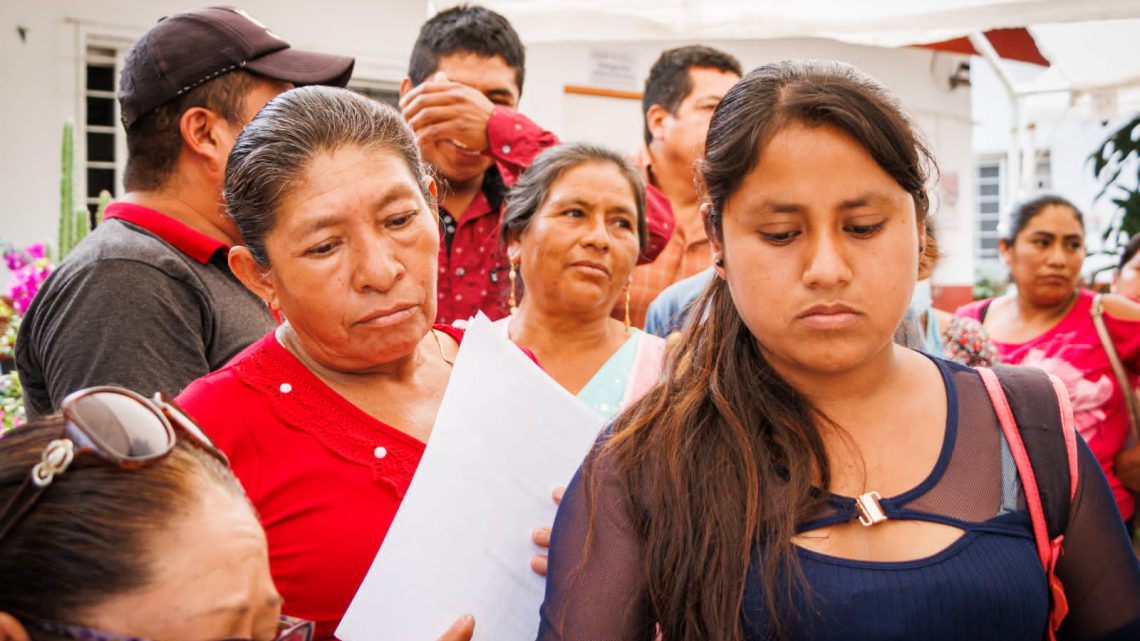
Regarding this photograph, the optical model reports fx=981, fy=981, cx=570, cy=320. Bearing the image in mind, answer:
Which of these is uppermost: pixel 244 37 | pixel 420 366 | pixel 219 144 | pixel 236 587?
pixel 244 37

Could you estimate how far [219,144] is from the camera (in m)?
2.14

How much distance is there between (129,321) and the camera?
1.81 metres

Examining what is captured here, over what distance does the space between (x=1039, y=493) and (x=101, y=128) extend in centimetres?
654

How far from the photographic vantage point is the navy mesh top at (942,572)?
130 centimetres

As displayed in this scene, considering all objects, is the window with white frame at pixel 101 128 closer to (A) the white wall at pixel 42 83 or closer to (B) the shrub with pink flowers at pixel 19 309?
(A) the white wall at pixel 42 83

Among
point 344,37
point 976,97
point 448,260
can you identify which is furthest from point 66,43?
point 976,97

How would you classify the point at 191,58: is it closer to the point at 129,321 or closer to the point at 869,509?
the point at 129,321

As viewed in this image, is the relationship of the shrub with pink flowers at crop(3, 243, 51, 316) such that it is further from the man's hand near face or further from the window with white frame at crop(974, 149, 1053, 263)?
the window with white frame at crop(974, 149, 1053, 263)

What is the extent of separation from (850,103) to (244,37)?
1.38 m

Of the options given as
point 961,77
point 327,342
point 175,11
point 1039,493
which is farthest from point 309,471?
point 961,77

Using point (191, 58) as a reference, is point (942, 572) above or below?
below

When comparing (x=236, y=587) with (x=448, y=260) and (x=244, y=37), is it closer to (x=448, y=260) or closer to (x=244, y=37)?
(x=244, y=37)

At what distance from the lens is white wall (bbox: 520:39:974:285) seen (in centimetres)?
690

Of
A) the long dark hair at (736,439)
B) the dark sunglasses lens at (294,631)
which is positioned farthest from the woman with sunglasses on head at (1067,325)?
the dark sunglasses lens at (294,631)
